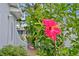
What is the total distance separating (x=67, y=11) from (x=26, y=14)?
0.62 meters

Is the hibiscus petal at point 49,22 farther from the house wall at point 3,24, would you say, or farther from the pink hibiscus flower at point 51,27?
the house wall at point 3,24

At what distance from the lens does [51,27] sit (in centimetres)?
392

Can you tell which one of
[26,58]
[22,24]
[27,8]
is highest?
[27,8]

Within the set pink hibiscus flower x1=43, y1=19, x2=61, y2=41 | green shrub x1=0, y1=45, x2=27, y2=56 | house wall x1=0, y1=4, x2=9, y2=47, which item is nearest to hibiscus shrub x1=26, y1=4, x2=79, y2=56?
pink hibiscus flower x1=43, y1=19, x2=61, y2=41

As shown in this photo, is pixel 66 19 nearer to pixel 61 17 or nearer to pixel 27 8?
pixel 61 17

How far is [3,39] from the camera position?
3.88 metres

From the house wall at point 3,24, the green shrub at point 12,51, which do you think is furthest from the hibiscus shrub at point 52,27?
the house wall at point 3,24

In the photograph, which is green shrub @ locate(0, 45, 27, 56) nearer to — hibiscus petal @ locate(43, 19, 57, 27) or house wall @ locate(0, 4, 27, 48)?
house wall @ locate(0, 4, 27, 48)

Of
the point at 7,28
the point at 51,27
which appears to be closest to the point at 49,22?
the point at 51,27

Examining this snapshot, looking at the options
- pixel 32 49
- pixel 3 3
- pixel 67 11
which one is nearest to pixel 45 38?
pixel 32 49

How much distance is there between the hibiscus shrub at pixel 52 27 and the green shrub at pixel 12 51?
19 centimetres

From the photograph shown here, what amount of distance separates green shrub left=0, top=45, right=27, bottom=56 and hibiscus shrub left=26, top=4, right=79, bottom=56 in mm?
191

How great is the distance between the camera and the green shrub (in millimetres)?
3859

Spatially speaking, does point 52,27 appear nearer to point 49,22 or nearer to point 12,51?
point 49,22
